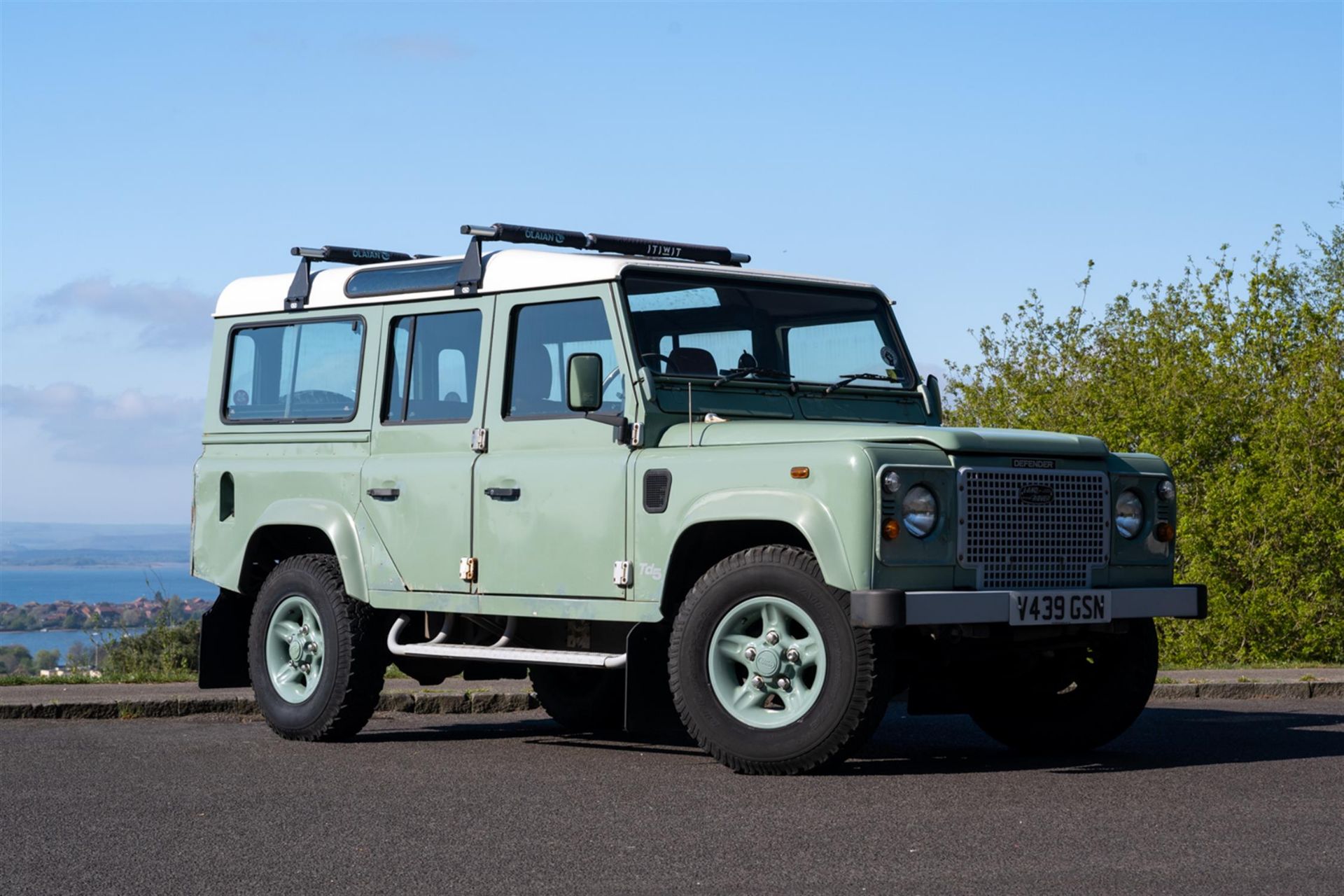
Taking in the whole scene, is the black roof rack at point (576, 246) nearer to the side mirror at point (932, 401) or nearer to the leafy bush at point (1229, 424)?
the side mirror at point (932, 401)

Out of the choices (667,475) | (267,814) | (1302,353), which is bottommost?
(267,814)

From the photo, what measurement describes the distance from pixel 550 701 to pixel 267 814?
4.07 meters

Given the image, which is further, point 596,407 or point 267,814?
point 596,407

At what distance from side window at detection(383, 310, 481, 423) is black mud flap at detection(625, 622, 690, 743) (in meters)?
1.83

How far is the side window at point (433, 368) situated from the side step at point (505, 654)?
4.03 ft

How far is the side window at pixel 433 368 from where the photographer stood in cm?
1051

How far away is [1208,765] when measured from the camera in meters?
9.10

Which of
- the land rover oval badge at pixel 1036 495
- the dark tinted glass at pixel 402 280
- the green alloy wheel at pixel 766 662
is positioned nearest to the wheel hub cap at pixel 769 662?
the green alloy wheel at pixel 766 662

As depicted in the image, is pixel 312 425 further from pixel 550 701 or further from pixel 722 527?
pixel 722 527

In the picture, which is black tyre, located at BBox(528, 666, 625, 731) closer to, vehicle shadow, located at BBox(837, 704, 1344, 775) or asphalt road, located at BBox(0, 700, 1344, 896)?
asphalt road, located at BBox(0, 700, 1344, 896)

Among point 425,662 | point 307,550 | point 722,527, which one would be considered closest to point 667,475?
point 722,527

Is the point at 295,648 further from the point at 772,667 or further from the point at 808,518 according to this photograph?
the point at 808,518

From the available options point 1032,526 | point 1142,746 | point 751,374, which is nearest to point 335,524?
point 751,374

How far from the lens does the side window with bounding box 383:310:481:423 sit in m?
10.5
